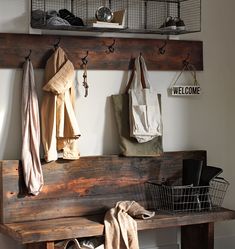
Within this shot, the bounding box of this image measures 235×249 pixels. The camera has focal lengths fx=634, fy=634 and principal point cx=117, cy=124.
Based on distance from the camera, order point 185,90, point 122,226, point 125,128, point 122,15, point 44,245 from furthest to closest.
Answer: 1. point 185,90
2. point 125,128
3. point 122,15
4. point 122,226
5. point 44,245

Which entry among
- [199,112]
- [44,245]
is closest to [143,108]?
[199,112]

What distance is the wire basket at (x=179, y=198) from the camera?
14.0ft

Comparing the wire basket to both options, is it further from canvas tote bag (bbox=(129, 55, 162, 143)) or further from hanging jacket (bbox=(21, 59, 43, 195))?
hanging jacket (bbox=(21, 59, 43, 195))

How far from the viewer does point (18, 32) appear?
4035mm

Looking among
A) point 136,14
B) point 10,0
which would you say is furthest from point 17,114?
point 136,14

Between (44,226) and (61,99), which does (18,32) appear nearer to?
(61,99)

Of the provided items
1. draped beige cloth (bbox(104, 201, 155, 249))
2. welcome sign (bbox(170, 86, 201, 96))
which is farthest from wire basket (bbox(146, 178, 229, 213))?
welcome sign (bbox(170, 86, 201, 96))

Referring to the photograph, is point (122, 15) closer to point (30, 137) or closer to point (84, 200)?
point (30, 137)

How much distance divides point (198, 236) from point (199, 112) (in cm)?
91

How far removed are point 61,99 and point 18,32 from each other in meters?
0.51

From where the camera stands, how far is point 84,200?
423cm

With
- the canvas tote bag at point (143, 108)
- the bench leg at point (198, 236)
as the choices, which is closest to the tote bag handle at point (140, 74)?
the canvas tote bag at point (143, 108)

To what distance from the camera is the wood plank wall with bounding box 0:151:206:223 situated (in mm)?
3992

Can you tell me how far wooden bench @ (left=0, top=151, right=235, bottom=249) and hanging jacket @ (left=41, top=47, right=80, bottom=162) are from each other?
0.43 ft
